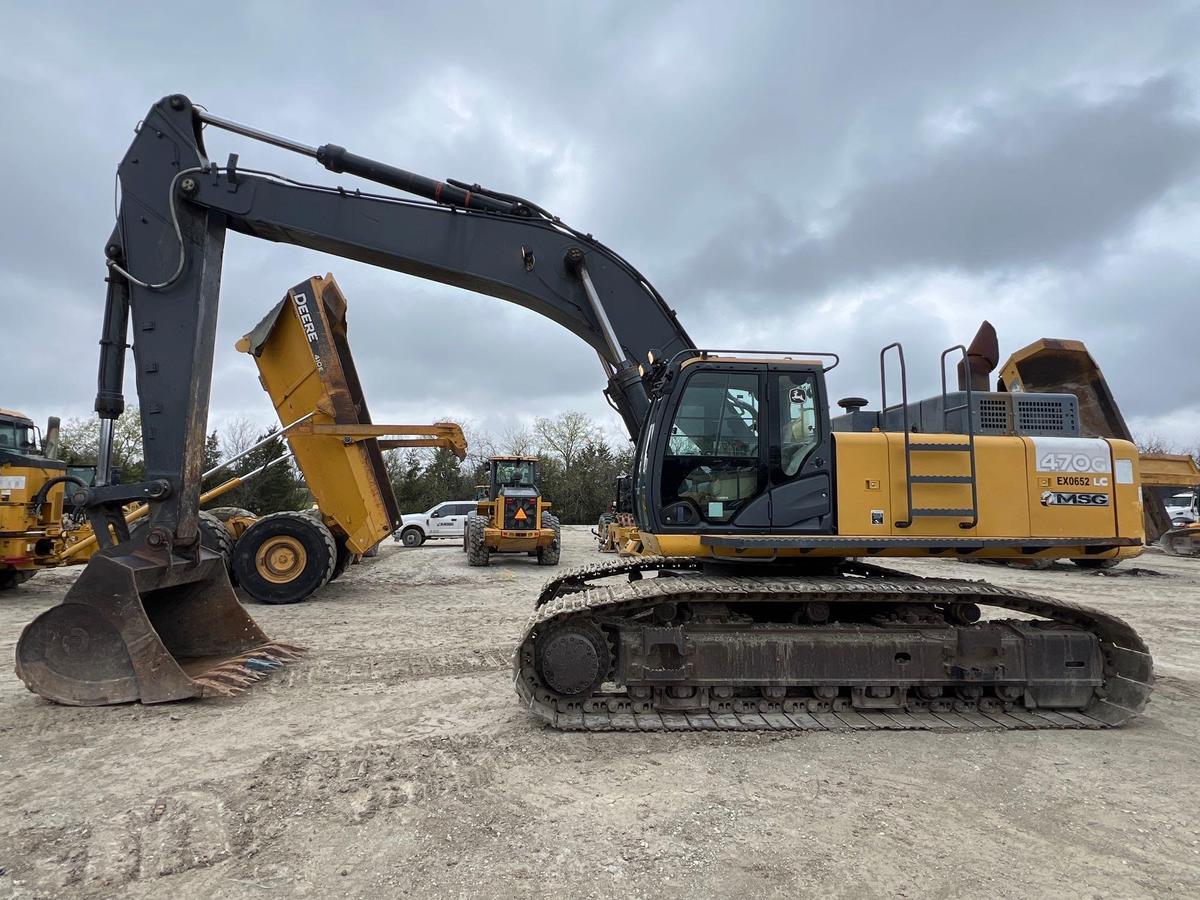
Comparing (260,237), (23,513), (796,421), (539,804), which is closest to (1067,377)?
(796,421)

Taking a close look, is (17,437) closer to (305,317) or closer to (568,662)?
(305,317)

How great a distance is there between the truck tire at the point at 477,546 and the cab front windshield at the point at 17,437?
8853 mm

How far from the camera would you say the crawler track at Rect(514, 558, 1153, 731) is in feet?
16.2

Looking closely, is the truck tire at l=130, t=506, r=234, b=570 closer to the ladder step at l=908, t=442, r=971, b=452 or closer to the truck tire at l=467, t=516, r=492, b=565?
the truck tire at l=467, t=516, r=492, b=565

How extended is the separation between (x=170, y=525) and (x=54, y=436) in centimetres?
975

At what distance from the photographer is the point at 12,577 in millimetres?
12164

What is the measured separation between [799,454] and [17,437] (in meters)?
13.8

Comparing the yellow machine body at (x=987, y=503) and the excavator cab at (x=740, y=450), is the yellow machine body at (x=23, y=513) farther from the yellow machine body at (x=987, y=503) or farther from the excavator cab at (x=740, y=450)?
the yellow machine body at (x=987, y=503)

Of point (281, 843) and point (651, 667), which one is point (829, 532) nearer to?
point (651, 667)

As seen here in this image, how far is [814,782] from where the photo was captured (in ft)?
13.1

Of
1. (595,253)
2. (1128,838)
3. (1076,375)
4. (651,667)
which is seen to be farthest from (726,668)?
(1076,375)

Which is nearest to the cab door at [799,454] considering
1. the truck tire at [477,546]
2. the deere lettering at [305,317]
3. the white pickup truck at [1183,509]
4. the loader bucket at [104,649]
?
the loader bucket at [104,649]

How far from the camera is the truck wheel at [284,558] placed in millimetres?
10656

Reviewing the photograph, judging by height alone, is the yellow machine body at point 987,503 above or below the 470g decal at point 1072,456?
below
